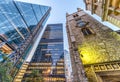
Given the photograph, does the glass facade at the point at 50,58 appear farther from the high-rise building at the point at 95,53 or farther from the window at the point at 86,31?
the high-rise building at the point at 95,53

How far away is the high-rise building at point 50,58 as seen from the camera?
51.5 meters

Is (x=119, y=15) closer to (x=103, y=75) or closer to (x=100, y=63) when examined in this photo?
(x=100, y=63)

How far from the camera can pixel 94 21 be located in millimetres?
16422

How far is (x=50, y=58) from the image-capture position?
201 ft

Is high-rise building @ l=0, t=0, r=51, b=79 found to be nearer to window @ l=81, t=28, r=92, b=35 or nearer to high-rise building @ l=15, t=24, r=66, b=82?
window @ l=81, t=28, r=92, b=35

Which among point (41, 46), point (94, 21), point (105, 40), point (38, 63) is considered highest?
point (94, 21)

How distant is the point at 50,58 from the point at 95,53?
5113 cm

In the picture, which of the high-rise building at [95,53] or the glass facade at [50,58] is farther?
the glass facade at [50,58]

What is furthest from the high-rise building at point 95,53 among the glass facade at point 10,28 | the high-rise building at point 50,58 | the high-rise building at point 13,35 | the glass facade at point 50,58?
the glass facade at point 50,58

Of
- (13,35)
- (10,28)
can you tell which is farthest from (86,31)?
(10,28)

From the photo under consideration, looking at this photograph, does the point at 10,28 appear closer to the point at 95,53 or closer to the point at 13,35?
the point at 13,35

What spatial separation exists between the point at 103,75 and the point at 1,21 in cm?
1321

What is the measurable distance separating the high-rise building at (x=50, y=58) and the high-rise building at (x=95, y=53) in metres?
34.4

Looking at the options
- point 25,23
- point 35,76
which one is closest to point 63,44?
point 25,23
